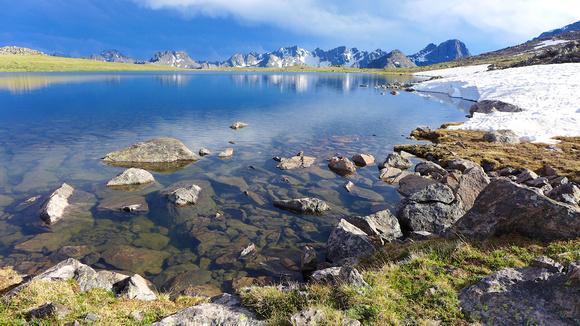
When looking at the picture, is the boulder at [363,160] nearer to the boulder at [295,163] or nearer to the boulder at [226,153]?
the boulder at [295,163]

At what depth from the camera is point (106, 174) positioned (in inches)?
868

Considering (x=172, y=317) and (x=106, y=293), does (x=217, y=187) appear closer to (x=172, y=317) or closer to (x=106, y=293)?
(x=106, y=293)

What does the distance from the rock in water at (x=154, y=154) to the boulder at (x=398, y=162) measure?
19.3 meters

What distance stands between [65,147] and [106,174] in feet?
38.9

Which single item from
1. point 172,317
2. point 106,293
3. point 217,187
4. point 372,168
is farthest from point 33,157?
point 372,168

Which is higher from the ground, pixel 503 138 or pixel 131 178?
pixel 503 138

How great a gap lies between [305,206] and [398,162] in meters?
13.3

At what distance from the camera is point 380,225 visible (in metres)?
14.2

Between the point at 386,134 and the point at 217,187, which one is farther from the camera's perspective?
the point at 386,134

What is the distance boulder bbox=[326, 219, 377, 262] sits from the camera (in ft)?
37.8

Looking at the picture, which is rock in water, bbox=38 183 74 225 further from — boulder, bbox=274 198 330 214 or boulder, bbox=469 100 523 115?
boulder, bbox=469 100 523 115

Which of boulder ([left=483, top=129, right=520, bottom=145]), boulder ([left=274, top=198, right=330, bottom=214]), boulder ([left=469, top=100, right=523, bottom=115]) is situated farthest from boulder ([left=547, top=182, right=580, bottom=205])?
boulder ([left=469, top=100, right=523, bottom=115])

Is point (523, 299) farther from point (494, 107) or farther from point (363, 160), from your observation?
point (494, 107)

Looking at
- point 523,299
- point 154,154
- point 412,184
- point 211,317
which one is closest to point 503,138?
point 412,184
